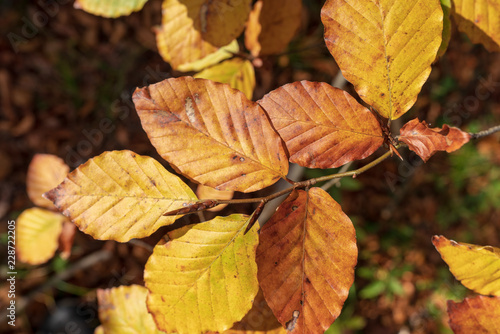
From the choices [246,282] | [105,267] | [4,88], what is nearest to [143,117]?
[246,282]

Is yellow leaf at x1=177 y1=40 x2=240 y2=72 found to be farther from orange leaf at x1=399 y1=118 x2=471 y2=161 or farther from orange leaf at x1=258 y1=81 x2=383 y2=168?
orange leaf at x1=399 y1=118 x2=471 y2=161

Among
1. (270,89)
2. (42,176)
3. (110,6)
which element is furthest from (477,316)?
(270,89)

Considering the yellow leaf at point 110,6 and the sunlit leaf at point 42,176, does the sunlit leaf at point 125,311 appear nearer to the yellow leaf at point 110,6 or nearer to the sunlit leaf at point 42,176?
the sunlit leaf at point 42,176

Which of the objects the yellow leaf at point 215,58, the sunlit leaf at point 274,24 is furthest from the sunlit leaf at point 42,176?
the sunlit leaf at point 274,24

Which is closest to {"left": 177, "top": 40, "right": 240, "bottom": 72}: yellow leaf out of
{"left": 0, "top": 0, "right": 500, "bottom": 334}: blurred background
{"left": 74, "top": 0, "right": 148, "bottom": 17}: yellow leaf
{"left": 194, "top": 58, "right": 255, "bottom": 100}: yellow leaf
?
{"left": 194, "top": 58, "right": 255, "bottom": 100}: yellow leaf

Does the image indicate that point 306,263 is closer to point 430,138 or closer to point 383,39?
point 430,138

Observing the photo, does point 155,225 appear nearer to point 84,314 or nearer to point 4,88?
point 84,314
